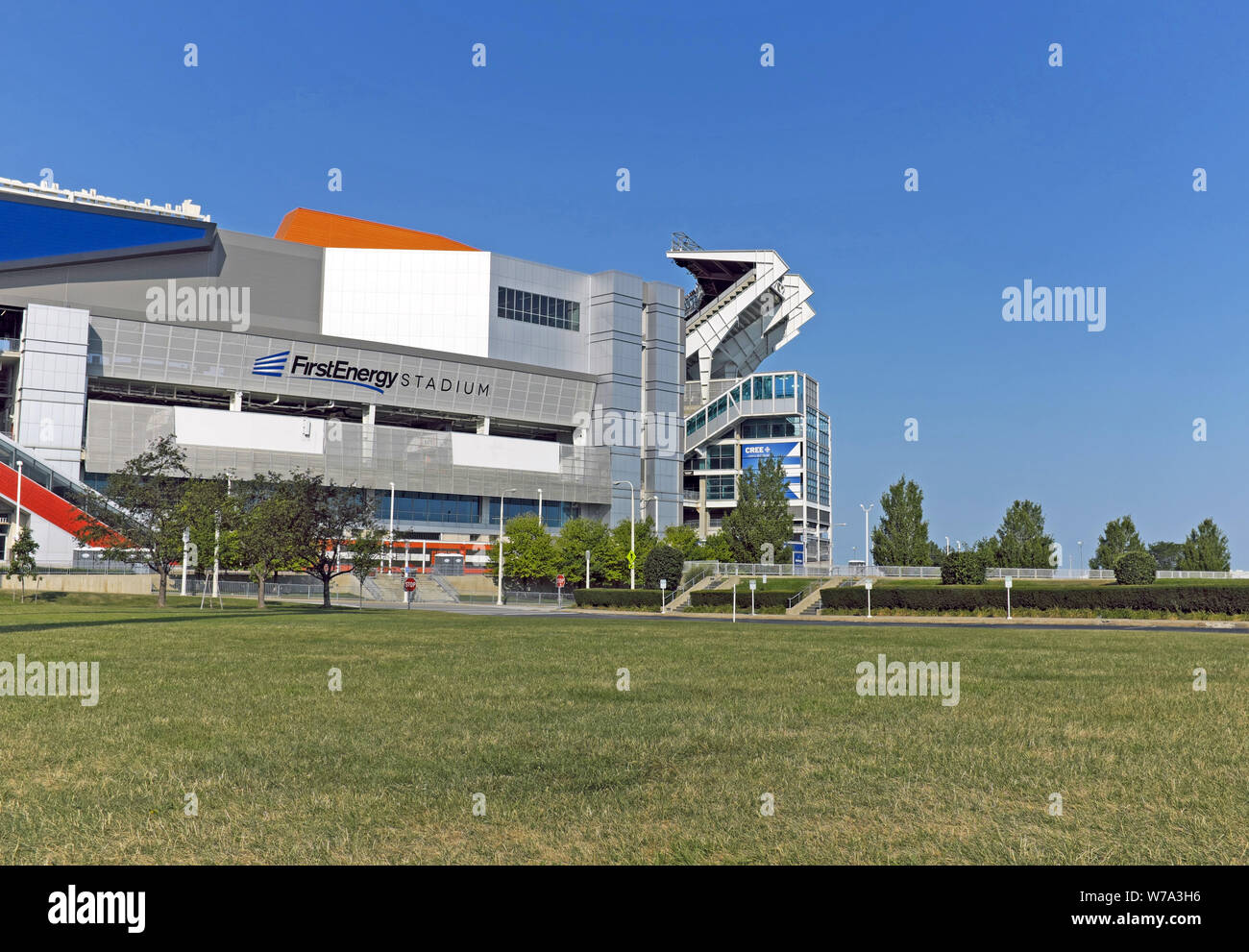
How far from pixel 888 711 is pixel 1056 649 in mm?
14369

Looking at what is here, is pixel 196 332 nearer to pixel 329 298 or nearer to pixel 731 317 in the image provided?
pixel 329 298

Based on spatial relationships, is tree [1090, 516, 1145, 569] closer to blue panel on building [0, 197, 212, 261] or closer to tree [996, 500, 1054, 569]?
tree [996, 500, 1054, 569]

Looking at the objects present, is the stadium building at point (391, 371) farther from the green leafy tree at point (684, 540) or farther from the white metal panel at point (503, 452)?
the green leafy tree at point (684, 540)

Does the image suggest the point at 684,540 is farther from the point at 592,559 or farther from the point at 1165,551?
the point at 1165,551

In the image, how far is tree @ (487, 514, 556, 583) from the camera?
90.8 m

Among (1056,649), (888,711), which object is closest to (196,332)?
(1056,649)

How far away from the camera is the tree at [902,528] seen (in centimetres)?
9525

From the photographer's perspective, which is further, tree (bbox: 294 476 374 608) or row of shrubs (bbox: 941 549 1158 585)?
row of shrubs (bbox: 941 549 1158 585)

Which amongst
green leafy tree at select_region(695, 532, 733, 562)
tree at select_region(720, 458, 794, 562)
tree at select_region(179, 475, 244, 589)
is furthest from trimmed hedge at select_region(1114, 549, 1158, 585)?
tree at select_region(179, 475, 244, 589)

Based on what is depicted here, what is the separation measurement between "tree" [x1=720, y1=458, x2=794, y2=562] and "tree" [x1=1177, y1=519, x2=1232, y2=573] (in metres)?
35.1

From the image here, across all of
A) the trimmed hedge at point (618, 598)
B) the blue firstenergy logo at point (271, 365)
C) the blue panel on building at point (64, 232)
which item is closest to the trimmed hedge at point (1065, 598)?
the trimmed hedge at point (618, 598)

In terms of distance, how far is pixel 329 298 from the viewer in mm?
104750

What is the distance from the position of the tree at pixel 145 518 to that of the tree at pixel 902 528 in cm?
6291

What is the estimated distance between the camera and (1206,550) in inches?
3538
